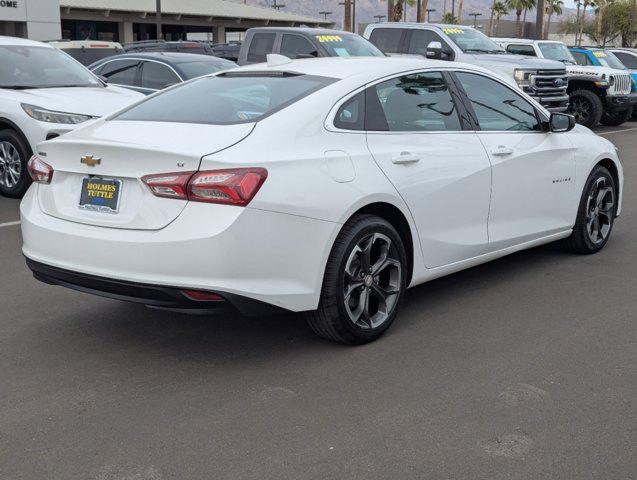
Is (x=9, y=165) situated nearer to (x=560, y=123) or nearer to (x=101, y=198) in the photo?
(x=101, y=198)

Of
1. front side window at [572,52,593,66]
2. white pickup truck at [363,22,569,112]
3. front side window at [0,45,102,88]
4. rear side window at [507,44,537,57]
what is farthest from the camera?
front side window at [572,52,593,66]

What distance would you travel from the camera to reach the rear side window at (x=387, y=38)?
17.5 meters

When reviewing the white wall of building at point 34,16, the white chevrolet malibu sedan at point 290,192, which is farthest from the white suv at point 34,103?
the white wall of building at point 34,16

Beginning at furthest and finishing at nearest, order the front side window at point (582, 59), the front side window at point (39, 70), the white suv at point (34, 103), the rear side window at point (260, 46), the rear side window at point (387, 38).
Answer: the front side window at point (582, 59)
the rear side window at point (387, 38)
the rear side window at point (260, 46)
the front side window at point (39, 70)
the white suv at point (34, 103)

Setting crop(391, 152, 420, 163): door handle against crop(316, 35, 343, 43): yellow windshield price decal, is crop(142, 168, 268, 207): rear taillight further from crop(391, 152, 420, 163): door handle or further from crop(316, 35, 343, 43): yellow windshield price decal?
crop(316, 35, 343, 43): yellow windshield price decal

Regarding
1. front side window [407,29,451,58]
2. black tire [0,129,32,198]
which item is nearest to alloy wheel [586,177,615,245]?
black tire [0,129,32,198]

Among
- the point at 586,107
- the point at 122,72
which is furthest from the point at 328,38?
the point at 586,107

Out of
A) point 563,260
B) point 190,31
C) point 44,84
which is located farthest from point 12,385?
point 190,31

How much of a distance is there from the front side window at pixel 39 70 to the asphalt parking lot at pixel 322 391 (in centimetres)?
473

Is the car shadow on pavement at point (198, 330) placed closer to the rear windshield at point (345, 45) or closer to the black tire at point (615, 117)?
the rear windshield at point (345, 45)

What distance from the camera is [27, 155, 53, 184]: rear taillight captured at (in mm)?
4773

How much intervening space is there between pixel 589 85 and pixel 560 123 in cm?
1444

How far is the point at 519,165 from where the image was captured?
19.7 feet

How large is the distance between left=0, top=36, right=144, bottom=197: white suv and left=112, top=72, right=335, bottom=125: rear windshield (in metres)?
3.99
